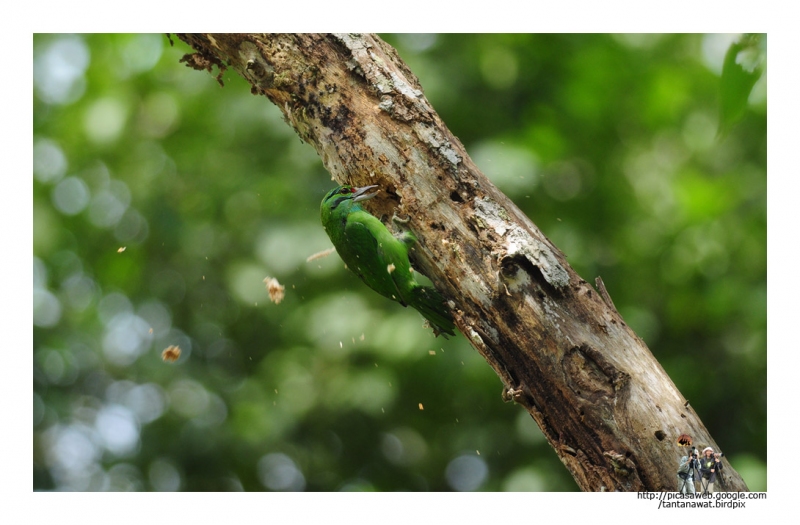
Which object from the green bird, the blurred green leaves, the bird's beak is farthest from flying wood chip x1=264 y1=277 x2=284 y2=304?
the blurred green leaves

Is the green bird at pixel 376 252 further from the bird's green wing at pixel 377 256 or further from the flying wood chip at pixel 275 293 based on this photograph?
the flying wood chip at pixel 275 293

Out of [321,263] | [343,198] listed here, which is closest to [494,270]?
[343,198]

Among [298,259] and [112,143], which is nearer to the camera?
[298,259]

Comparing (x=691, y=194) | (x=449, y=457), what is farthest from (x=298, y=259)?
(x=691, y=194)

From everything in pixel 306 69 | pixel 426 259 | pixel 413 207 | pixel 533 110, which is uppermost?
pixel 533 110

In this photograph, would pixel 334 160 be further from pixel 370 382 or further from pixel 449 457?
pixel 449 457

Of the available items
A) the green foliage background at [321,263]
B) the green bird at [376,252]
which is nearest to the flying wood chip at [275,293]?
the green foliage background at [321,263]

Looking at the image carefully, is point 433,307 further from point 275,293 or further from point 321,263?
point 321,263
